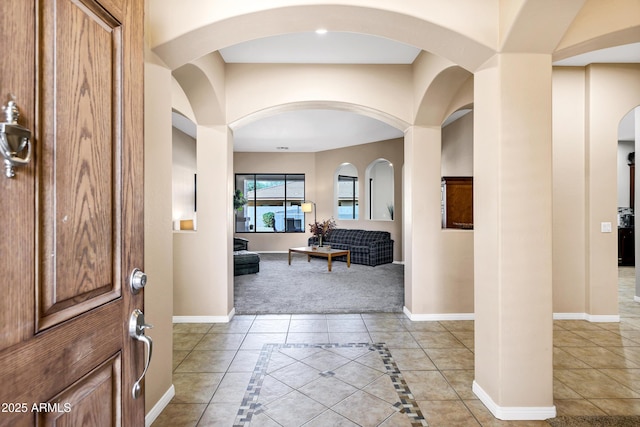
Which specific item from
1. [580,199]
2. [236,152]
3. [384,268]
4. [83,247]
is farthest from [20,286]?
[236,152]

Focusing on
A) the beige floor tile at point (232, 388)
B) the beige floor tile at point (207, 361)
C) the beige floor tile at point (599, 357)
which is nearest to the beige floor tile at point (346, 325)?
the beige floor tile at point (207, 361)

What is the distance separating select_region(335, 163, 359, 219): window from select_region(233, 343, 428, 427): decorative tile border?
6.61 metres

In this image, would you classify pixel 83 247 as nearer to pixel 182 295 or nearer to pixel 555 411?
pixel 555 411

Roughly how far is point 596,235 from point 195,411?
4564 mm

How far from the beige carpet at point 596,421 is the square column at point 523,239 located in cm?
6

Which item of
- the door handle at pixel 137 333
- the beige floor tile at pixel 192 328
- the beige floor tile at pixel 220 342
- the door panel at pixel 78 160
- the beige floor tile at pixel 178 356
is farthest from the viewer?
the beige floor tile at pixel 192 328

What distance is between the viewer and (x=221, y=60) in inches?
145

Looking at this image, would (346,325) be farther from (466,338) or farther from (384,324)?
(466,338)

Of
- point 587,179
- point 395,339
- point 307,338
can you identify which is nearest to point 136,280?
point 307,338

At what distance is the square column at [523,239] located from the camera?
83.6 inches

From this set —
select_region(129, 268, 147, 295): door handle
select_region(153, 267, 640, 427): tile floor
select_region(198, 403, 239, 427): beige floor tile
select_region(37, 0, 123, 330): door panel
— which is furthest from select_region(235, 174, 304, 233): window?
select_region(37, 0, 123, 330): door panel

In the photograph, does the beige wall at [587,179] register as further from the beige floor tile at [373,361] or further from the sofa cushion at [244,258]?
the sofa cushion at [244,258]

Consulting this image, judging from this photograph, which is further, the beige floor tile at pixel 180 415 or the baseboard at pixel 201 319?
the baseboard at pixel 201 319

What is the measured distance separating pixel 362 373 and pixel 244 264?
4400 millimetres
